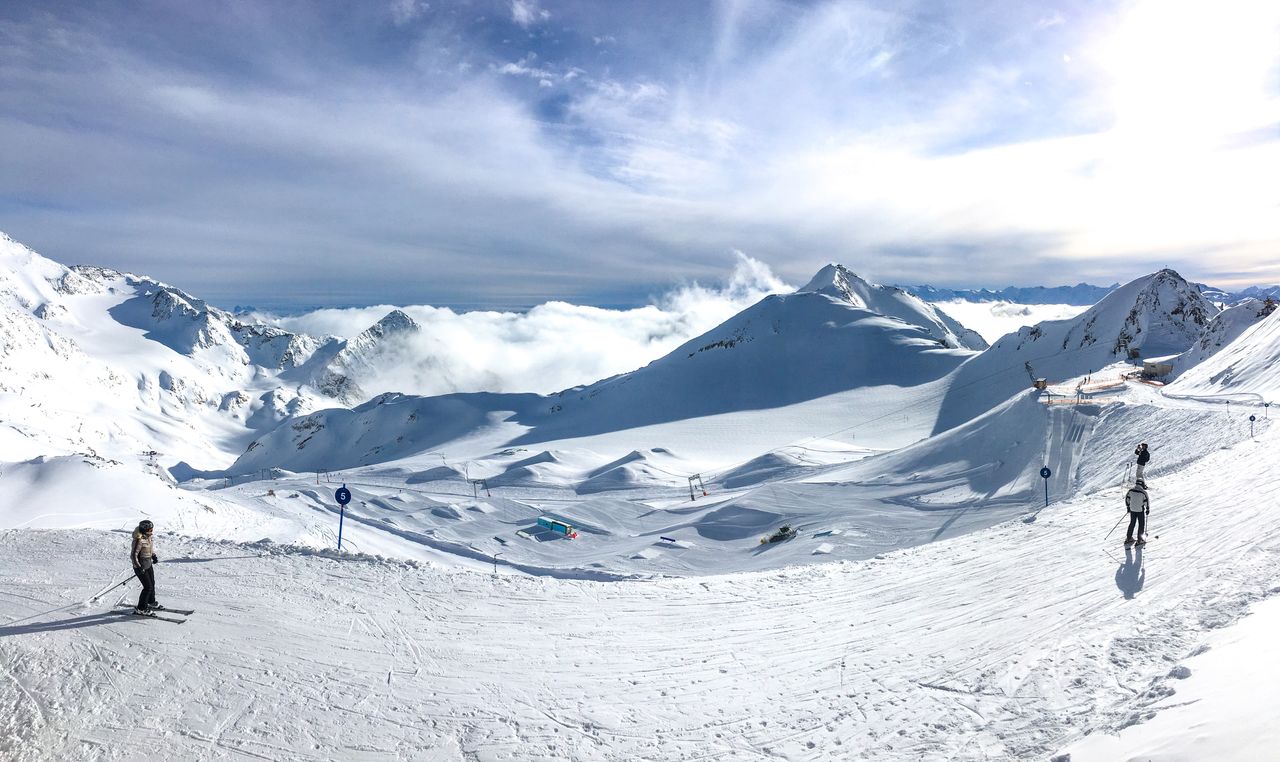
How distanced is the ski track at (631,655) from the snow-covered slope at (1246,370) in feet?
66.6

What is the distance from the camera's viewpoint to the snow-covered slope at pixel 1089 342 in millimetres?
78250

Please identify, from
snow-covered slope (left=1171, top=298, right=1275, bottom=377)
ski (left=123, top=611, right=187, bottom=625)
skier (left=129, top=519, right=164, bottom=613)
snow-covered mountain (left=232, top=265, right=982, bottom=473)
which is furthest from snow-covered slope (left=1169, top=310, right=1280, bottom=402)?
snow-covered mountain (left=232, top=265, right=982, bottom=473)

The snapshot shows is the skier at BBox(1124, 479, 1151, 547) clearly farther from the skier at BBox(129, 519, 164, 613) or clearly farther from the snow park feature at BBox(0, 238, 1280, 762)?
the skier at BBox(129, 519, 164, 613)

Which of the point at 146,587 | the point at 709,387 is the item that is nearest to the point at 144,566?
the point at 146,587

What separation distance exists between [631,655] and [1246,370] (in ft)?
126

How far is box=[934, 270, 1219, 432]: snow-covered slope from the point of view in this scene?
78250 mm

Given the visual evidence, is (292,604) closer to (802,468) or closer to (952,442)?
(952,442)

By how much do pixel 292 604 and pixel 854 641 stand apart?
11.4 m

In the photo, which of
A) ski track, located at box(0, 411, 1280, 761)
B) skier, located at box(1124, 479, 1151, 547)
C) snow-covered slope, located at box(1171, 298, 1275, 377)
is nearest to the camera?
ski track, located at box(0, 411, 1280, 761)

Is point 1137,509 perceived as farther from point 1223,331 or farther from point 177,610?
point 1223,331

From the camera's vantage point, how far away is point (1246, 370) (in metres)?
33.9

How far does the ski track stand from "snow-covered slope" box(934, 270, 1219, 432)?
7369cm

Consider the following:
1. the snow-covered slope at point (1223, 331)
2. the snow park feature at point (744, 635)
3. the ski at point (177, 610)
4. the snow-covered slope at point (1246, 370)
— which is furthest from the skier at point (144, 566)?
the snow-covered slope at point (1223, 331)

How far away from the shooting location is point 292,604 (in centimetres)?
1384
